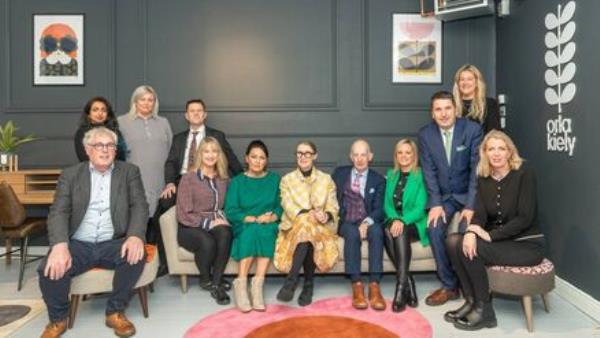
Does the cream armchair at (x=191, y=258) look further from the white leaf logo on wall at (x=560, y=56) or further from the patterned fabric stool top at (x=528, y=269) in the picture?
the white leaf logo on wall at (x=560, y=56)

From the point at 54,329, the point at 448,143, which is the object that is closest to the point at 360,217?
the point at 448,143

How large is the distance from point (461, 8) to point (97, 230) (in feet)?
11.2

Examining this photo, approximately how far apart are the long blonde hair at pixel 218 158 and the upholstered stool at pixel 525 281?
6.51 ft

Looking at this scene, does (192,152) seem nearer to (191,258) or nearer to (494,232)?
(191,258)

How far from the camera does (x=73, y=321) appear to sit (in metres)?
2.65

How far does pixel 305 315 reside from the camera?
2781 mm

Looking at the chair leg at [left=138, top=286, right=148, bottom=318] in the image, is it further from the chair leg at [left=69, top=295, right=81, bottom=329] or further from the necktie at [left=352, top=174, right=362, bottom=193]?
the necktie at [left=352, top=174, right=362, bottom=193]

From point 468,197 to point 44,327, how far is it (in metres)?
2.81

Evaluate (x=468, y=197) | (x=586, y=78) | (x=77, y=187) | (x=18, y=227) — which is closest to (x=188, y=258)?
(x=77, y=187)

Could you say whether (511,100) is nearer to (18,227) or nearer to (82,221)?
(82,221)

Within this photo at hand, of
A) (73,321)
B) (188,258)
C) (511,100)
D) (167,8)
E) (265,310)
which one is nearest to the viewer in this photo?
(73,321)

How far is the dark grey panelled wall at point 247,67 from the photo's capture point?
430 centimetres

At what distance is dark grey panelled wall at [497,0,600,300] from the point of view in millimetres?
2818

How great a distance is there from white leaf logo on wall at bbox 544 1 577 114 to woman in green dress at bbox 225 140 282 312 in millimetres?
2136
